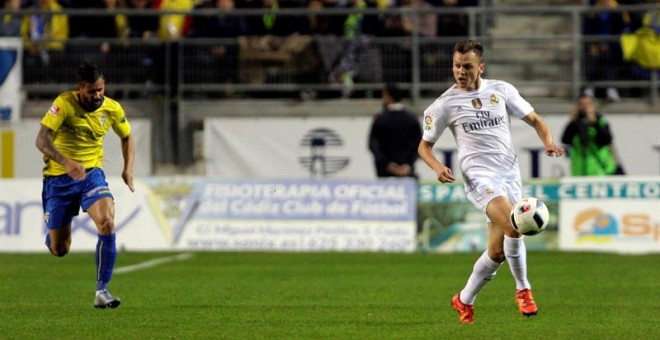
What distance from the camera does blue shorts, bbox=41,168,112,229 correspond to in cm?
1270

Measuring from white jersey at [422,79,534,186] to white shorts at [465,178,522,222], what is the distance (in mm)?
53

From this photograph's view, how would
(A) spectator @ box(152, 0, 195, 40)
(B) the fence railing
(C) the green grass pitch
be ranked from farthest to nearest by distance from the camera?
(A) spectator @ box(152, 0, 195, 40) < (B) the fence railing < (C) the green grass pitch

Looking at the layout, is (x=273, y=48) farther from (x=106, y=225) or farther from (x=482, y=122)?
(x=482, y=122)

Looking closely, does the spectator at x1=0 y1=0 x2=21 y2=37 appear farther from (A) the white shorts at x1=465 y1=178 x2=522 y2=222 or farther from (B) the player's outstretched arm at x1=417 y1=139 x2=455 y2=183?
(A) the white shorts at x1=465 y1=178 x2=522 y2=222

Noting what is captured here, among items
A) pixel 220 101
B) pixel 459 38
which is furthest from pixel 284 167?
pixel 459 38

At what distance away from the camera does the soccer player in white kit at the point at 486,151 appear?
1119 centimetres

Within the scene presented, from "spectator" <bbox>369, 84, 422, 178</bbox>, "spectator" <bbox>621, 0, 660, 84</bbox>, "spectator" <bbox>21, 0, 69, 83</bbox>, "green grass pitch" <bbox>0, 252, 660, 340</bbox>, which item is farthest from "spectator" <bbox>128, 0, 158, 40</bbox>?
"spectator" <bbox>621, 0, 660, 84</bbox>

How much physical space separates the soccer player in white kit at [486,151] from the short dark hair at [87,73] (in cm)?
291

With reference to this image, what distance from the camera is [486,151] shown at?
37.1ft

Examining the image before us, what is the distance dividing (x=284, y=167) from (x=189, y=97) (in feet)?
6.22

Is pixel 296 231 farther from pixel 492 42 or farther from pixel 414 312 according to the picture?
pixel 414 312

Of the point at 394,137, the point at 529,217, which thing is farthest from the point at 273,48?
the point at 529,217

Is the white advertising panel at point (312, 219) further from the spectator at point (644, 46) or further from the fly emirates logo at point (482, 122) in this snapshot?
the fly emirates logo at point (482, 122)

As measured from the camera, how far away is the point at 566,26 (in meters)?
23.1
